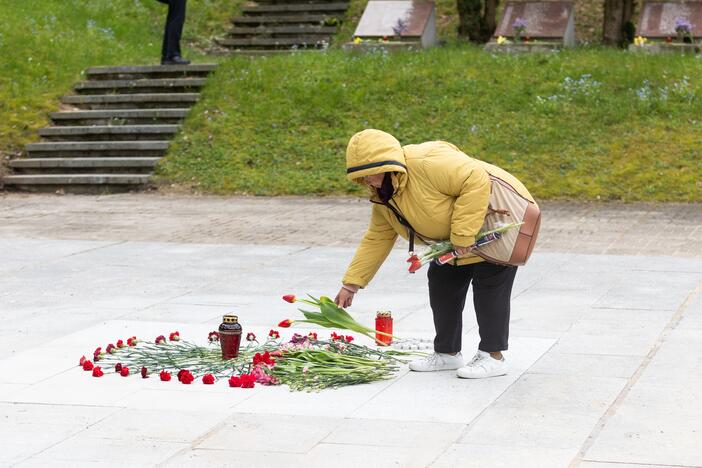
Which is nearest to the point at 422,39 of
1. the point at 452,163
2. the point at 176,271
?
the point at 176,271

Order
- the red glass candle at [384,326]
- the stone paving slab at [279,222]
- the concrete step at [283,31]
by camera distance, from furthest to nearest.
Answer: the concrete step at [283,31], the stone paving slab at [279,222], the red glass candle at [384,326]

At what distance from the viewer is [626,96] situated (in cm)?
1666

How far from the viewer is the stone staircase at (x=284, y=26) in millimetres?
22000

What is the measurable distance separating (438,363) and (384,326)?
1.66 feet

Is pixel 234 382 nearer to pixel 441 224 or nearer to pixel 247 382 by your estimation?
pixel 247 382

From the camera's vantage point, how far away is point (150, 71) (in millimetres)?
19156

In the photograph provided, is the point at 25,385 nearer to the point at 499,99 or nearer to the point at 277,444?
the point at 277,444

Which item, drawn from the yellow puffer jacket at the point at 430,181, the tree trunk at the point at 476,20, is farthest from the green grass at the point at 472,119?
the yellow puffer jacket at the point at 430,181

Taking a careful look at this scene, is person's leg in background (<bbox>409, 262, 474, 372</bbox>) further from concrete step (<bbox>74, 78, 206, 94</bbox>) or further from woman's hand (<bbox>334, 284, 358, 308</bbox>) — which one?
concrete step (<bbox>74, 78, 206, 94</bbox>)

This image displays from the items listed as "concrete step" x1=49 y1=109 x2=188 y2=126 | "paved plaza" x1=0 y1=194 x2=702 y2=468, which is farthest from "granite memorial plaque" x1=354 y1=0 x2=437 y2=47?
"paved plaza" x1=0 y1=194 x2=702 y2=468

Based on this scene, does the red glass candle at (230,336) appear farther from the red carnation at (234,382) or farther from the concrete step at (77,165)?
the concrete step at (77,165)

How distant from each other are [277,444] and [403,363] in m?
1.67

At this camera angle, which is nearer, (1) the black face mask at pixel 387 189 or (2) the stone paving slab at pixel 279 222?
(1) the black face mask at pixel 387 189

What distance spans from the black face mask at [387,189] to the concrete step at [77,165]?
1090cm
